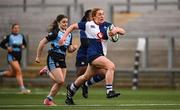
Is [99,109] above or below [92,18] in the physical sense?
below

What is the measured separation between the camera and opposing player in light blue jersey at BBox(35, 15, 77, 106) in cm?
1936

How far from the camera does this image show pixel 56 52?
64.4 ft

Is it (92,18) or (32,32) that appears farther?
(32,32)

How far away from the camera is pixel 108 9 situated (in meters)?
35.8

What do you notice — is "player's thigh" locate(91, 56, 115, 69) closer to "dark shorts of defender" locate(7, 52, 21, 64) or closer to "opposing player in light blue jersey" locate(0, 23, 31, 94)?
"opposing player in light blue jersey" locate(0, 23, 31, 94)

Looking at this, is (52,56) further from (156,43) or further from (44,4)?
(44,4)

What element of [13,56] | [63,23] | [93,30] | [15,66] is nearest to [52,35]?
[63,23]

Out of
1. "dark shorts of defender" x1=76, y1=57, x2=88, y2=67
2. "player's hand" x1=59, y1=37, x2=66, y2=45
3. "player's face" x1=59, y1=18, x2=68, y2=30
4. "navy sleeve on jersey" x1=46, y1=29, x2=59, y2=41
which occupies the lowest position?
"dark shorts of defender" x1=76, y1=57, x2=88, y2=67

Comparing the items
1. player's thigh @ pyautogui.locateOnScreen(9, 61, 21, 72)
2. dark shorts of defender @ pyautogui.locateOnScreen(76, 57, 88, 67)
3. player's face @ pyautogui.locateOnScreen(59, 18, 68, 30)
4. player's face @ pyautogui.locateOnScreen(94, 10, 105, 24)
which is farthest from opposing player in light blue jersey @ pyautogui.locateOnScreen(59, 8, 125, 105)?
player's thigh @ pyautogui.locateOnScreen(9, 61, 21, 72)

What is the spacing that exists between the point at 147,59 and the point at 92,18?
50.3 ft

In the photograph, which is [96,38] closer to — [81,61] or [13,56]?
[81,61]

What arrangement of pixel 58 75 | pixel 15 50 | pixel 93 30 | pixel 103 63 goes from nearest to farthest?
pixel 103 63 → pixel 93 30 → pixel 58 75 → pixel 15 50

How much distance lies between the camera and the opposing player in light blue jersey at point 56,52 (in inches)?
762

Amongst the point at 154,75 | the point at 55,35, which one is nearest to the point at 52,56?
the point at 55,35
